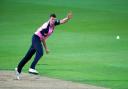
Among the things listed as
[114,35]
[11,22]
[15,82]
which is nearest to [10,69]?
[15,82]

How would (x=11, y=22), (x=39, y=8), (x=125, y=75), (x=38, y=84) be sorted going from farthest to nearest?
(x=39, y=8) < (x=11, y=22) < (x=125, y=75) < (x=38, y=84)

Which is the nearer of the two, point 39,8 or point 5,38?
point 5,38

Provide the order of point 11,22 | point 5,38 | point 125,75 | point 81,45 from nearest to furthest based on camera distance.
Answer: point 125,75
point 81,45
point 5,38
point 11,22

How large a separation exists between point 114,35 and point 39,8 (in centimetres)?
1059

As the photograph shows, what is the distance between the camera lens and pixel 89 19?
3872 centimetres

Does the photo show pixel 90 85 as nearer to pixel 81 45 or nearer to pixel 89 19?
pixel 81 45

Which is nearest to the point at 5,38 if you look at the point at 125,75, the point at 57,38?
the point at 57,38

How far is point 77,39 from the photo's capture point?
31.6 m

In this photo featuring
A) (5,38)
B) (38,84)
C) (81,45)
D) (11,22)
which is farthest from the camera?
(11,22)

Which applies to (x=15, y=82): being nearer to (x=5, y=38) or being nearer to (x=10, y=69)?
(x=10, y=69)

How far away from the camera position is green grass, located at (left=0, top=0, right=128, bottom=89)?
22328 mm

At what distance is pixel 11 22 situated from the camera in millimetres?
37875

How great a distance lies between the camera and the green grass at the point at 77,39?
2233 centimetres

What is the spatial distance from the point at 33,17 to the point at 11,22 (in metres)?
2.22
